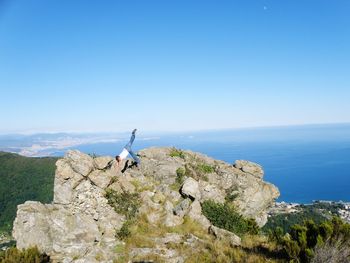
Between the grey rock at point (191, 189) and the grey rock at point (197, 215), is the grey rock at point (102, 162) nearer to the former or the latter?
the grey rock at point (191, 189)

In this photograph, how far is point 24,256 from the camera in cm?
1129

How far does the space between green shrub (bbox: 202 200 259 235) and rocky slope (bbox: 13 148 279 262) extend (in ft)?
2.31

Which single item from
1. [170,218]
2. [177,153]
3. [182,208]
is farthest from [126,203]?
[177,153]

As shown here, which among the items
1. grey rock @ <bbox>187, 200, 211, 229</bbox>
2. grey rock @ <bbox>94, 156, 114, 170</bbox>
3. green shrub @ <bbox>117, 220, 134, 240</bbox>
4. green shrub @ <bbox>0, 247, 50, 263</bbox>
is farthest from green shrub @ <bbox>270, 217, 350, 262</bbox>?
grey rock @ <bbox>94, 156, 114, 170</bbox>

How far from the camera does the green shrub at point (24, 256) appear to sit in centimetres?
1109

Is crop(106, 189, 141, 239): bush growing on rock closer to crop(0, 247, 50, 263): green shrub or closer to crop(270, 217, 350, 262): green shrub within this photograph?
crop(0, 247, 50, 263): green shrub

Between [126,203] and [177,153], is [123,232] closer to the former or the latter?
[126,203]

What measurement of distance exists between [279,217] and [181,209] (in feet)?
333

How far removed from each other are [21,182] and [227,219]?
14705cm

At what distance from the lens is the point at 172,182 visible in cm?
1845

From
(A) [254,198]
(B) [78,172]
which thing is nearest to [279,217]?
(A) [254,198]

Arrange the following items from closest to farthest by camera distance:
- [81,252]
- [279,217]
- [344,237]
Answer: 1. [344,237]
2. [81,252]
3. [279,217]

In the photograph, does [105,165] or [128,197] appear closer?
[128,197]

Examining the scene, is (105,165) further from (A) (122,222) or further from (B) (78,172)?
(A) (122,222)
